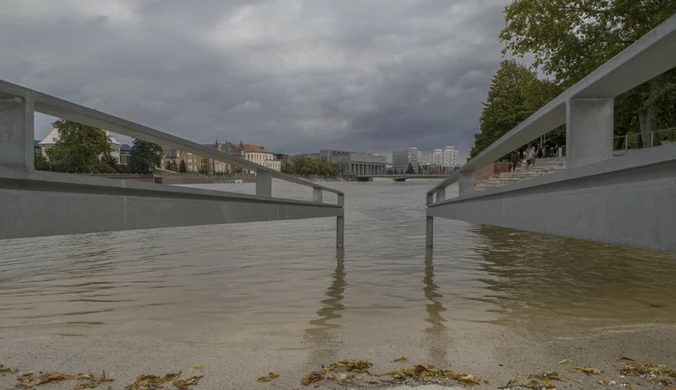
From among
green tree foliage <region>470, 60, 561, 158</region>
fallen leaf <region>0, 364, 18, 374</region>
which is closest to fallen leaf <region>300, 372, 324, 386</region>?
fallen leaf <region>0, 364, 18, 374</region>

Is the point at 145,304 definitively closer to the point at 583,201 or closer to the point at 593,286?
the point at 583,201

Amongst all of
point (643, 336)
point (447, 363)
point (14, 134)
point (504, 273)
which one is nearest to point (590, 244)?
point (504, 273)

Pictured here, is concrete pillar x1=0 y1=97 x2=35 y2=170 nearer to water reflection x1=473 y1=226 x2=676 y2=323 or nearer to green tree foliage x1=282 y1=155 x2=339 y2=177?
water reflection x1=473 y1=226 x2=676 y2=323

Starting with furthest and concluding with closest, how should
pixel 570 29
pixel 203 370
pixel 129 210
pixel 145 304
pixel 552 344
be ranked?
1. pixel 570 29
2. pixel 145 304
3. pixel 552 344
4. pixel 129 210
5. pixel 203 370

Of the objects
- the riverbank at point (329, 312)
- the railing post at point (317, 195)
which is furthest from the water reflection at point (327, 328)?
the railing post at point (317, 195)

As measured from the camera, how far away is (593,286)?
7.32m

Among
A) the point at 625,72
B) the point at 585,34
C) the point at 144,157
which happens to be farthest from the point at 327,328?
the point at 585,34

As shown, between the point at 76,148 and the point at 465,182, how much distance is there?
18.7ft

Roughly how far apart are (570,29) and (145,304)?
2017 cm

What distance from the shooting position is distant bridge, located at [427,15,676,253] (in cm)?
210

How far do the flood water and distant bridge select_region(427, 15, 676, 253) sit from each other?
1.80 meters

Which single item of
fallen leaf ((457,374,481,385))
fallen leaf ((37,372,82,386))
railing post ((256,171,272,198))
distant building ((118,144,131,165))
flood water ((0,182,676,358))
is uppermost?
distant building ((118,144,131,165))

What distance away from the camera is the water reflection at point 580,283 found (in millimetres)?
5652

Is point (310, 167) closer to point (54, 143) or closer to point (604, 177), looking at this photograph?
point (54, 143)
